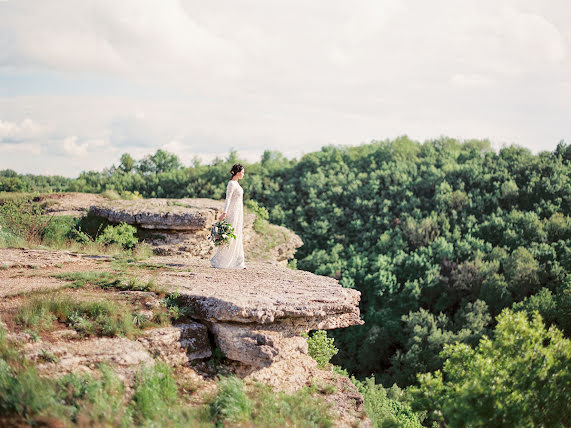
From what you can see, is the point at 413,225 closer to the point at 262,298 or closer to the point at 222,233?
the point at 222,233

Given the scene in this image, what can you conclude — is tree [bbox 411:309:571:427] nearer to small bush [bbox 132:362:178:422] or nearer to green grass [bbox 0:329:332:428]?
green grass [bbox 0:329:332:428]

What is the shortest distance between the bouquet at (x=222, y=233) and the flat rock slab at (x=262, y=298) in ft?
2.24

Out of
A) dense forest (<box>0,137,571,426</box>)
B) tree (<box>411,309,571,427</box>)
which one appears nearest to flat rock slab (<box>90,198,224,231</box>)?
dense forest (<box>0,137,571,426</box>)

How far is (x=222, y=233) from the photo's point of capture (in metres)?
9.80

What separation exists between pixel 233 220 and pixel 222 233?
16.9 inches

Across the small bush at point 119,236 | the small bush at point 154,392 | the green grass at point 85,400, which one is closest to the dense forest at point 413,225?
the small bush at point 119,236

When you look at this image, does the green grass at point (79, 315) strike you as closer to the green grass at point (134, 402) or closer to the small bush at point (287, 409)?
the green grass at point (134, 402)

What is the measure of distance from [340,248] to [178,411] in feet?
115

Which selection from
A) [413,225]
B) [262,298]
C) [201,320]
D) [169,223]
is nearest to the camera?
[201,320]

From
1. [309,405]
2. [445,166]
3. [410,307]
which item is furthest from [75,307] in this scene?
[445,166]

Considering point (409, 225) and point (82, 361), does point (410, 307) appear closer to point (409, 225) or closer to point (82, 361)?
point (409, 225)

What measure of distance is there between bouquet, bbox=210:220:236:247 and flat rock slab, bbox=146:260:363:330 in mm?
682

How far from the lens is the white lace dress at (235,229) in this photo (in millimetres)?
9906

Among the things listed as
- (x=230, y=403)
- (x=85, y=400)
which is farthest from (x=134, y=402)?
(x=230, y=403)
